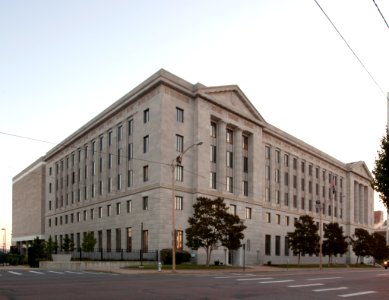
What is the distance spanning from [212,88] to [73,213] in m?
34.9

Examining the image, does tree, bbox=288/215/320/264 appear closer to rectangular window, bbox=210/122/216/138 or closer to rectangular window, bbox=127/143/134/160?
rectangular window, bbox=210/122/216/138

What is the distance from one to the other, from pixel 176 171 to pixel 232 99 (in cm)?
1548

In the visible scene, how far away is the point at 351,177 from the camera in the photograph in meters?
107

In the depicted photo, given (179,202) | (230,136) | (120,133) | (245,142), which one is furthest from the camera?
(245,142)

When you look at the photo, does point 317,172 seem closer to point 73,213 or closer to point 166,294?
point 73,213

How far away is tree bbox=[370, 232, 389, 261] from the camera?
89.8 metres

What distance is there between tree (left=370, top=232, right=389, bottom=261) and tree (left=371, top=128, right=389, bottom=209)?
66844mm

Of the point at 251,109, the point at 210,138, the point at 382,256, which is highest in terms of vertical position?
the point at 251,109

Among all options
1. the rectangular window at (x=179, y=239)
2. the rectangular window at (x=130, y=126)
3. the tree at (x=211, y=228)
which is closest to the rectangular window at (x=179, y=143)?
the rectangular window at (x=130, y=126)

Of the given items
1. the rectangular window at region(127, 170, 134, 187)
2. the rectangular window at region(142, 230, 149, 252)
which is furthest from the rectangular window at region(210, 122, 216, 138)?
the rectangular window at region(142, 230, 149, 252)

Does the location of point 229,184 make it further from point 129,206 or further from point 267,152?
point 267,152

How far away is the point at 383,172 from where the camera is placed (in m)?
27.8

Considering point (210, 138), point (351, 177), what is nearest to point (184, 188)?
point (210, 138)

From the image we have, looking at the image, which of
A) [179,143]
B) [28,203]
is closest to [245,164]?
[179,143]
